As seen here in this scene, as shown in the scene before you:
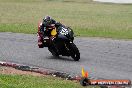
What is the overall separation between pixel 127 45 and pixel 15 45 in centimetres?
526

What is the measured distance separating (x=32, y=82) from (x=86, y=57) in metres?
5.52

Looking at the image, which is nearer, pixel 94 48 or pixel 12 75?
pixel 12 75

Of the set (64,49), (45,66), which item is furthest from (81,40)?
(45,66)

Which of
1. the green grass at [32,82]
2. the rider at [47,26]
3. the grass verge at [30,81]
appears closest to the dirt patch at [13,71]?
the grass verge at [30,81]

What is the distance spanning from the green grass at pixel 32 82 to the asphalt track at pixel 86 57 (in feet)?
5.20

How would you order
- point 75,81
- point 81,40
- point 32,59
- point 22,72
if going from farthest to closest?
point 81,40 → point 32,59 → point 22,72 → point 75,81

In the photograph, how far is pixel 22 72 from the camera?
13.4 meters

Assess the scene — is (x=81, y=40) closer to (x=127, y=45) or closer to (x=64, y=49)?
(x=127, y=45)

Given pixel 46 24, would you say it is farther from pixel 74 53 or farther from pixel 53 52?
pixel 74 53

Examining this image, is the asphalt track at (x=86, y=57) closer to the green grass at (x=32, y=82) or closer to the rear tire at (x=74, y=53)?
the rear tire at (x=74, y=53)

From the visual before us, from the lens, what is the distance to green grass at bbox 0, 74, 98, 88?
36.1 ft

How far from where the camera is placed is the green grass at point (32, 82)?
11.0 metres

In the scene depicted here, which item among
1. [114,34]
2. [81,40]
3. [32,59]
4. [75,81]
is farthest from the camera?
[114,34]

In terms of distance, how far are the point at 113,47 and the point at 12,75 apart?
821 cm
